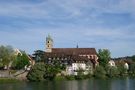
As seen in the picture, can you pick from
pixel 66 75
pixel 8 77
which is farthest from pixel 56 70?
pixel 8 77

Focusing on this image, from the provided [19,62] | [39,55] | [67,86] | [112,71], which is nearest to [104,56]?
[112,71]

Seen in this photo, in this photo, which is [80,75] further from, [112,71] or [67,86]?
[67,86]

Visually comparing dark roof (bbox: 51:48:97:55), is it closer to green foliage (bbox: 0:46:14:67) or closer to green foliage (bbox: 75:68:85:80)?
green foliage (bbox: 75:68:85:80)

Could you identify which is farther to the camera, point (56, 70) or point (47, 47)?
point (47, 47)

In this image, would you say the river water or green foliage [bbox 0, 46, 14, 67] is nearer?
the river water

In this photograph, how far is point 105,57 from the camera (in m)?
147

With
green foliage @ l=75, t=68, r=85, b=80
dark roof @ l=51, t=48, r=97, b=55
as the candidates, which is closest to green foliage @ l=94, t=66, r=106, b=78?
→ green foliage @ l=75, t=68, r=85, b=80

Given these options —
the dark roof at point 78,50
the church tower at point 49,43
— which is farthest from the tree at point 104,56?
the church tower at point 49,43

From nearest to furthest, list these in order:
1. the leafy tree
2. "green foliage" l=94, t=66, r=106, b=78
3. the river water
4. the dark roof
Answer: the river water
"green foliage" l=94, t=66, r=106, b=78
the leafy tree
the dark roof

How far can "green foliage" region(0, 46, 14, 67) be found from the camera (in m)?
108

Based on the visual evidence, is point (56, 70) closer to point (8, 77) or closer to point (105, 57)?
point (8, 77)

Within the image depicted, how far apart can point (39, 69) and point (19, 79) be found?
614 centimetres

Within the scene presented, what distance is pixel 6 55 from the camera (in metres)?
108

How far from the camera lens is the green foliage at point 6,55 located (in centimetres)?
10756
